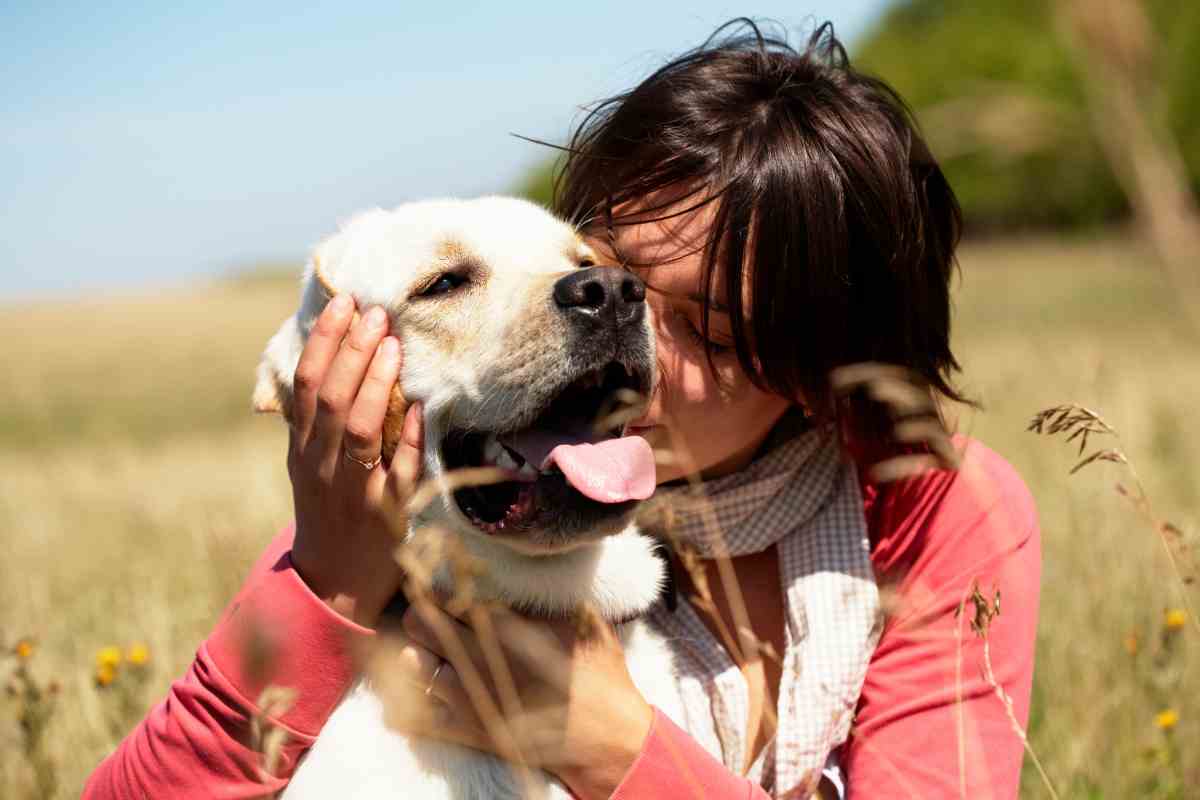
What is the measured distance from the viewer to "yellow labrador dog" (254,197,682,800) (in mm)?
2070

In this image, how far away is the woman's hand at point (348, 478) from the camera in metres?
2.05

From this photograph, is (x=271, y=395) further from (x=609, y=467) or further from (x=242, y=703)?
(x=609, y=467)

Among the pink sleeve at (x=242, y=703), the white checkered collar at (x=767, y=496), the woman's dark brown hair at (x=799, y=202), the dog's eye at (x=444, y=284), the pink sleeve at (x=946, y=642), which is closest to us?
the pink sleeve at (x=242, y=703)

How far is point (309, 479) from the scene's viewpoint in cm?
209

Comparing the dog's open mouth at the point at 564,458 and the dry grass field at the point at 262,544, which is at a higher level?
the dog's open mouth at the point at 564,458

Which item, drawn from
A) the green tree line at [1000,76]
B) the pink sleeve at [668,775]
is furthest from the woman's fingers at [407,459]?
the green tree line at [1000,76]

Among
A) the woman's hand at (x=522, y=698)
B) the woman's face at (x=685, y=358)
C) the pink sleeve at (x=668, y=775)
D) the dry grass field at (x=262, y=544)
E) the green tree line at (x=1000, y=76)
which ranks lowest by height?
the green tree line at (x=1000, y=76)

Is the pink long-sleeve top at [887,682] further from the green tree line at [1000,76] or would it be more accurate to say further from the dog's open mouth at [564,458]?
the green tree line at [1000,76]

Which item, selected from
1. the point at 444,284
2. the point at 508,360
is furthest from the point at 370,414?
the point at 444,284

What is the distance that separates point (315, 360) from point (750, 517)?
3.70 ft

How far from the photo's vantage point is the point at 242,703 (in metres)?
2.01

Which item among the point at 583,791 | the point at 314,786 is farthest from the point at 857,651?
the point at 314,786

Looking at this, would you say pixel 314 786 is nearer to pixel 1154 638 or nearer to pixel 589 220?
pixel 589 220

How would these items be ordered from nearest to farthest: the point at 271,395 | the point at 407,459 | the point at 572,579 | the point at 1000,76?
the point at 407,459 < the point at 572,579 < the point at 271,395 < the point at 1000,76
